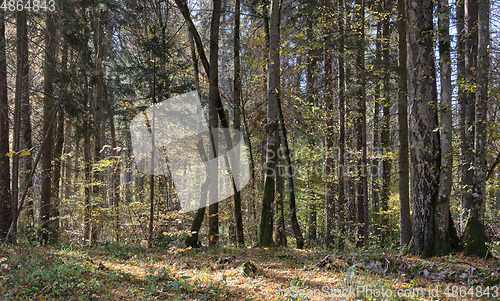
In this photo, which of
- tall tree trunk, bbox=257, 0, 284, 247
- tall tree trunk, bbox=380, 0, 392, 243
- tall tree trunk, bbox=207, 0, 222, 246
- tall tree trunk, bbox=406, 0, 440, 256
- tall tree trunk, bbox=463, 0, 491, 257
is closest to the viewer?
tall tree trunk, bbox=463, 0, 491, 257

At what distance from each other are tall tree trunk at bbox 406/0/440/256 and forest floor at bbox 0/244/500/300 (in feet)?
2.94

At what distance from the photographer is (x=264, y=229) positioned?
9188mm

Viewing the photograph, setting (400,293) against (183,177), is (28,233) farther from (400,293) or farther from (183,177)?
(183,177)

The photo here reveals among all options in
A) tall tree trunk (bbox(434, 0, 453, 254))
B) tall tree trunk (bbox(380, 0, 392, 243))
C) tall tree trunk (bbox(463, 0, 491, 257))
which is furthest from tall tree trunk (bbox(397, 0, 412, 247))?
tall tree trunk (bbox(463, 0, 491, 257))

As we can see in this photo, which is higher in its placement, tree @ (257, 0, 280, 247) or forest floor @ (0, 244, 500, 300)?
tree @ (257, 0, 280, 247)

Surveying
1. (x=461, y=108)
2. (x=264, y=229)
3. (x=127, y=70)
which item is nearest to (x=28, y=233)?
(x=264, y=229)

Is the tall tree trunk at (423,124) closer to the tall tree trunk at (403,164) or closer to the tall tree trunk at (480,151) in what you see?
the tall tree trunk at (480,151)

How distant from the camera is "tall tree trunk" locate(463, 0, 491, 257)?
6.48 meters

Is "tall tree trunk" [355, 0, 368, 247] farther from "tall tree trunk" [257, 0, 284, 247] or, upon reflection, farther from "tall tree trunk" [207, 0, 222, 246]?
"tall tree trunk" [207, 0, 222, 246]

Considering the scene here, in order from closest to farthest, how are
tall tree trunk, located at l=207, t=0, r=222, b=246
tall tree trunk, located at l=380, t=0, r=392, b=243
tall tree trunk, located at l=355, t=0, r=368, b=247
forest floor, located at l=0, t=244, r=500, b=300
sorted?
forest floor, located at l=0, t=244, r=500, b=300
tall tree trunk, located at l=207, t=0, r=222, b=246
tall tree trunk, located at l=355, t=0, r=368, b=247
tall tree trunk, located at l=380, t=0, r=392, b=243

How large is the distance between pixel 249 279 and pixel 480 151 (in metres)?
5.29

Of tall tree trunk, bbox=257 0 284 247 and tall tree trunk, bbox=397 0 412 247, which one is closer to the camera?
tall tree trunk, bbox=257 0 284 247

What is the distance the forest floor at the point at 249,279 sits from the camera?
4.64m

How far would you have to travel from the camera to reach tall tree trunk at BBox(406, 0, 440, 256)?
7102 millimetres
